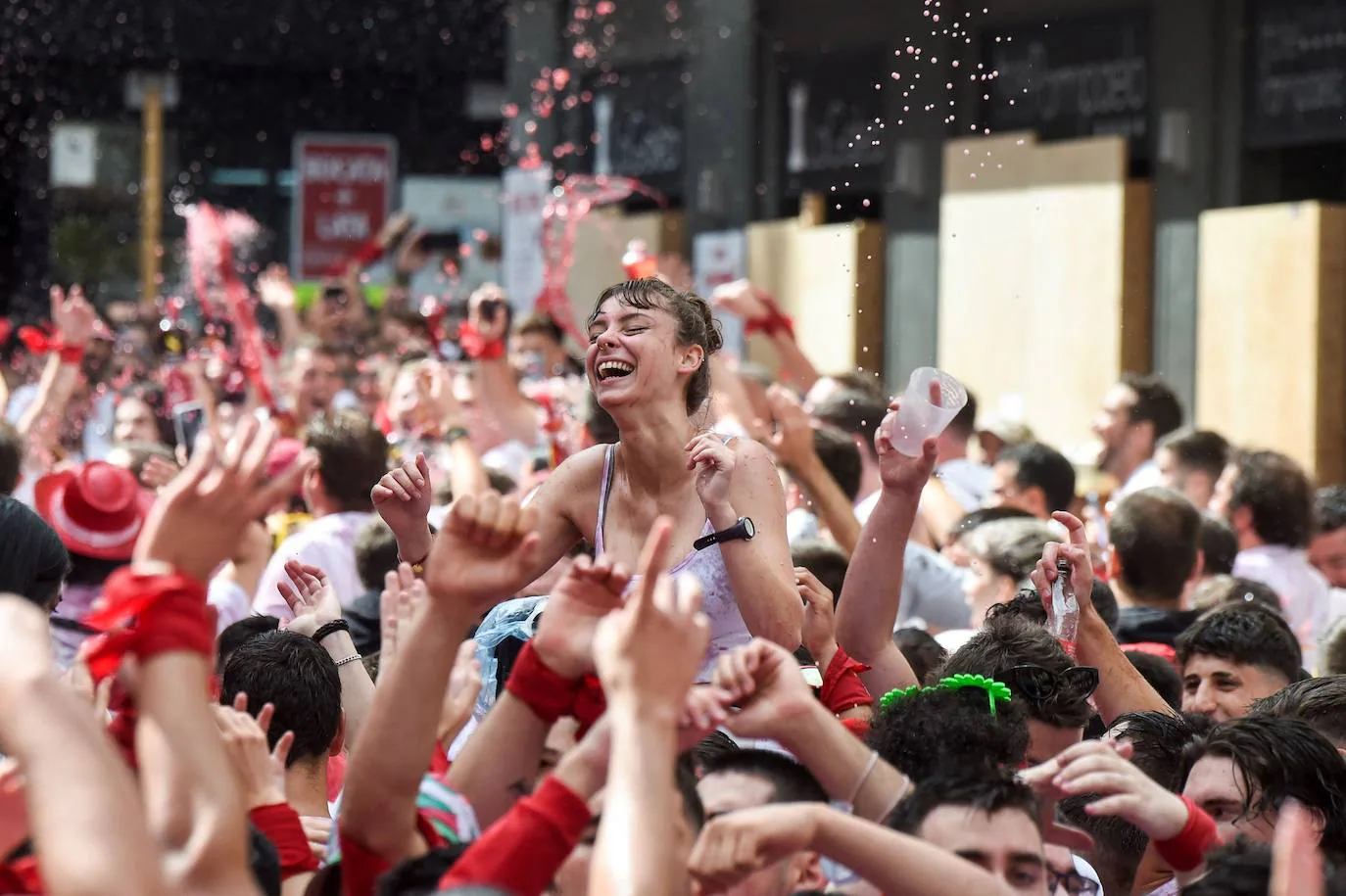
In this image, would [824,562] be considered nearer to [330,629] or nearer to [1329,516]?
[330,629]

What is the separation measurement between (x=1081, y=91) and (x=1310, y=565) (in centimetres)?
495

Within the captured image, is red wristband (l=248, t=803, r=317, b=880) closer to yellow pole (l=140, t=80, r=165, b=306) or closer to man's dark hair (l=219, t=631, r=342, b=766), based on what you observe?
man's dark hair (l=219, t=631, r=342, b=766)

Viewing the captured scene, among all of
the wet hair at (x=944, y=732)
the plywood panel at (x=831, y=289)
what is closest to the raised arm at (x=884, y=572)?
the wet hair at (x=944, y=732)

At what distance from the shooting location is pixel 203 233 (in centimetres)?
1391

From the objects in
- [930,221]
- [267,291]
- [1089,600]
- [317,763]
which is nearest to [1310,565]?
[1089,600]

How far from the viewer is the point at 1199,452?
728 cm

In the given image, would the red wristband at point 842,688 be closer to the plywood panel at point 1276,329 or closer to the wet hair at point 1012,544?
the wet hair at point 1012,544

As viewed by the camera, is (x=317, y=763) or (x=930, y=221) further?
(x=930, y=221)

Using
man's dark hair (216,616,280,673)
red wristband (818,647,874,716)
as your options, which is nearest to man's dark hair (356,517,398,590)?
man's dark hair (216,616,280,673)

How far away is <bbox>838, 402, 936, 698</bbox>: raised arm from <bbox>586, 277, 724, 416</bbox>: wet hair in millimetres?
406

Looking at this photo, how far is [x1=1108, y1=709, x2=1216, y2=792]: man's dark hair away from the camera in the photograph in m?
3.45

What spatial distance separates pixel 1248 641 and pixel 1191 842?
143 cm

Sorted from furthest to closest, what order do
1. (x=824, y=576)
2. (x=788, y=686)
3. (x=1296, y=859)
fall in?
(x=824, y=576)
(x=788, y=686)
(x=1296, y=859)

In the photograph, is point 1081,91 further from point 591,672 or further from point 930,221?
point 591,672
